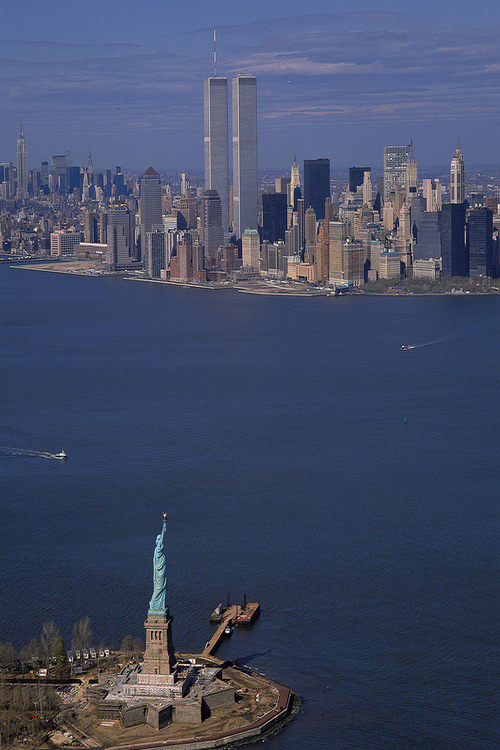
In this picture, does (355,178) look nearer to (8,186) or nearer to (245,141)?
(245,141)

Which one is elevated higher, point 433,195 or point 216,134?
point 216,134

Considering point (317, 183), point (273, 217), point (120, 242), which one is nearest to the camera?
point (120, 242)

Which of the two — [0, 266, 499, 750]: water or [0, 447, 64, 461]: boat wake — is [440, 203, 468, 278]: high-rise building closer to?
[0, 266, 499, 750]: water

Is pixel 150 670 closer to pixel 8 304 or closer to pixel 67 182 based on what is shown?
pixel 8 304

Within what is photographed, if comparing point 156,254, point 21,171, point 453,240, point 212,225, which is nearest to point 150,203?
point 212,225

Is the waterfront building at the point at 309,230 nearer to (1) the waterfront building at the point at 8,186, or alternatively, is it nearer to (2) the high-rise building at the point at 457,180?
(2) the high-rise building at the point at 457,180

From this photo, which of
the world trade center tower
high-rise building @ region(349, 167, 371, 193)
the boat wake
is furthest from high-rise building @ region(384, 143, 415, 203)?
the boat wake

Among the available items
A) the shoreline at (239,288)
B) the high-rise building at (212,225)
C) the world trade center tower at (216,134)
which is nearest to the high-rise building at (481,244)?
the shoreline at (239,288)
